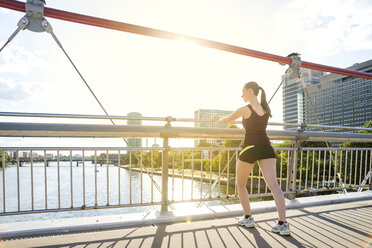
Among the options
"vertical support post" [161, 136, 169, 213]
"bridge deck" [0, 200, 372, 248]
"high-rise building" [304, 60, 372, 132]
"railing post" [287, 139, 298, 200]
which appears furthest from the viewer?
"high-rise building" [304, 60, 372, 132]

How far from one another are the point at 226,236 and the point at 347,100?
104 meters

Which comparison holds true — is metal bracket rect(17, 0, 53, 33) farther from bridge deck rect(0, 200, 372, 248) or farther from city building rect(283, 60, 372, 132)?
city building rect(283, 60, 372, 132)

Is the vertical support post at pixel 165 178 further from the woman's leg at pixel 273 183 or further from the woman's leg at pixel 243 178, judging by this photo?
the woman's leg at pixel 273 183

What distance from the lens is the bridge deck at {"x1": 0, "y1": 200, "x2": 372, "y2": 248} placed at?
2.50 meters

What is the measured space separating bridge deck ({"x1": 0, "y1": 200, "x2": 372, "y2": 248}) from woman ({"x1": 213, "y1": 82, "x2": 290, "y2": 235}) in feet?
0.66

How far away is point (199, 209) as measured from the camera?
3518 mm

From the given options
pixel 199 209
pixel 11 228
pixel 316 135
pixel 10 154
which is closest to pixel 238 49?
pixel 316 135

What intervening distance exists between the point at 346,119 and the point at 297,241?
104971 millimetres

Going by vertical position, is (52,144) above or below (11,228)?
above

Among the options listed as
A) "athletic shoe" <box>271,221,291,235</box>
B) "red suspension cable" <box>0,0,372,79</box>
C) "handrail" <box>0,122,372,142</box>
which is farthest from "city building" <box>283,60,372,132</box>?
"athletic shoe" <box>271,221,291,235</box>

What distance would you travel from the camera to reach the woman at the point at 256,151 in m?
2.75

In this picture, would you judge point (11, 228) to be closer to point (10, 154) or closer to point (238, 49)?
point (10, 154)

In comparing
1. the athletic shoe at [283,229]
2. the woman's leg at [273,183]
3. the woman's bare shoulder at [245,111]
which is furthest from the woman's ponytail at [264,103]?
the athletic shoe at [283,229]

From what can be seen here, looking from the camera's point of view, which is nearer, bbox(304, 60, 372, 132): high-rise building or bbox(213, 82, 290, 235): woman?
bbox(213, 82, 290, 235): woman
